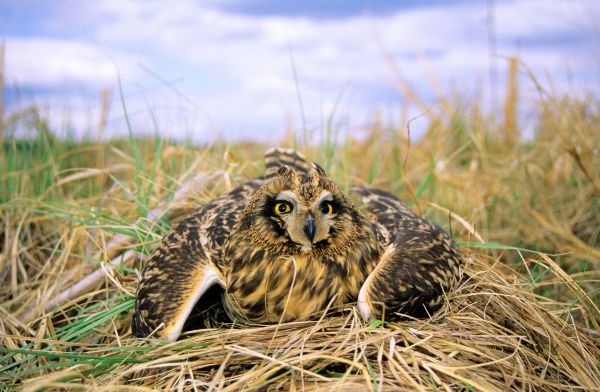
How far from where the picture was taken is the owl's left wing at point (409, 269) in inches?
113

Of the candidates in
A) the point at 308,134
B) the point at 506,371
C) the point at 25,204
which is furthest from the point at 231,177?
the point at 506,371

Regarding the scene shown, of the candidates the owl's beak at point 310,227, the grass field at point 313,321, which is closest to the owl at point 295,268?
the owl's beak at point 310,227

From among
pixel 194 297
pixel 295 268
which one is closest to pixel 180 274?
pixel 194 297

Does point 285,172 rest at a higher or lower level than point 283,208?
higher

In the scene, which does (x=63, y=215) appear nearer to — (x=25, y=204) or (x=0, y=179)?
(x=25, y=204)

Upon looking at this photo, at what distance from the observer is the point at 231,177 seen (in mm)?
5141

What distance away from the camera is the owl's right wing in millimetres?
2961

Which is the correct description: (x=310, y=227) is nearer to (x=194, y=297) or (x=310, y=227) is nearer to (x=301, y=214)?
(x=301, y=214)

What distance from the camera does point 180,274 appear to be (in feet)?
10.1

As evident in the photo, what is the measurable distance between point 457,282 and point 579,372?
792 mm

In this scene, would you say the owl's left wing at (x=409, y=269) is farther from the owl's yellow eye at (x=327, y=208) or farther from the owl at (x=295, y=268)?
the owl's yellow eye at (x=327, y=208)

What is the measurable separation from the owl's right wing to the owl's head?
37 centimetres

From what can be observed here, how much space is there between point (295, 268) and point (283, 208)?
0.31 metres

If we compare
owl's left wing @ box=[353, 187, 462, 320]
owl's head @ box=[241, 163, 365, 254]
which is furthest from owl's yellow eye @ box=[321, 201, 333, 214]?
owl's left wing @ box=[353, 187, 462, 320]
